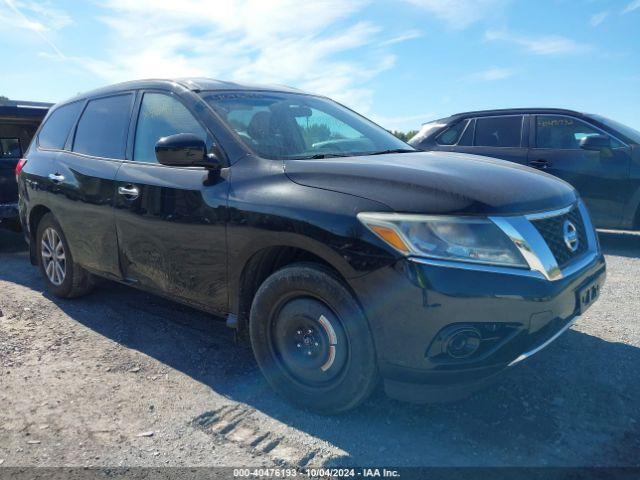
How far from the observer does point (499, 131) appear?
304 inches

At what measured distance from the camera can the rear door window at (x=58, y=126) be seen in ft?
15.8

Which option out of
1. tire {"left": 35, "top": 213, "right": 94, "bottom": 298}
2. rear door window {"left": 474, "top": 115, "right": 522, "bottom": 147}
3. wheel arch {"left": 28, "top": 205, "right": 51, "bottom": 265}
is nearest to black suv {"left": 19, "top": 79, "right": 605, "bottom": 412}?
tire {"left": 35, "top": 213, "right": 94, "bottom": 298}

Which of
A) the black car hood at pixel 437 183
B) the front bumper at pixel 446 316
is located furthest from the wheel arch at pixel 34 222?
the front bumper at pixel 446 316

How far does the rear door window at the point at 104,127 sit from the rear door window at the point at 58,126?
0.21 metres

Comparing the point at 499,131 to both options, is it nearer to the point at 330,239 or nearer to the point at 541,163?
the point at 541,163

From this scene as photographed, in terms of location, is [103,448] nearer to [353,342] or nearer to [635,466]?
[353,342]

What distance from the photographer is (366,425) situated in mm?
2844

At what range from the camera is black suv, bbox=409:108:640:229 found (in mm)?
6742

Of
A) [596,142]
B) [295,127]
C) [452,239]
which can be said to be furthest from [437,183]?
[596,142]

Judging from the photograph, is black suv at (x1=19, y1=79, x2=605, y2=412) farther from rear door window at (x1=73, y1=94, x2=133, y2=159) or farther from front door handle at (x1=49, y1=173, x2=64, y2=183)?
front door handle at (x1=49, y1=173, x2=64, y2=183)

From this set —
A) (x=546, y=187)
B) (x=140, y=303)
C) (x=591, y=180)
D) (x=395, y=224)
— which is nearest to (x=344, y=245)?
(x=395, y=224)

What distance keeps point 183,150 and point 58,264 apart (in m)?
2.45

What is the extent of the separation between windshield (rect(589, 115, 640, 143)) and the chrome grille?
15.2ft

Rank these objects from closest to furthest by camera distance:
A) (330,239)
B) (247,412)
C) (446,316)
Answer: (446,316) < (330,239) < (247,412)
